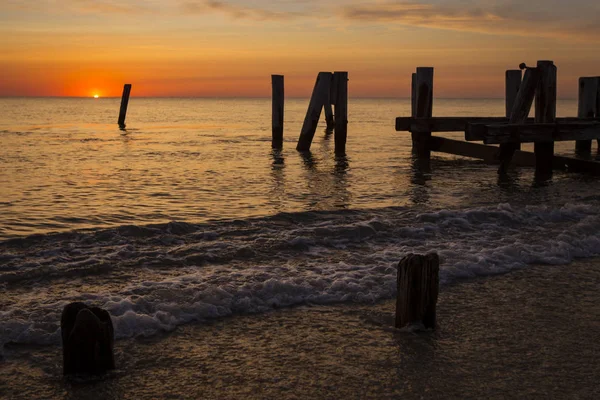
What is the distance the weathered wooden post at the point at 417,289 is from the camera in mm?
4184

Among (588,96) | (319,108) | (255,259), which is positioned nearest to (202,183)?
(319,108)

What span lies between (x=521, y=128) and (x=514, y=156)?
10.1 ft

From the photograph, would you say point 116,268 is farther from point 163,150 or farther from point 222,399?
point 163,150

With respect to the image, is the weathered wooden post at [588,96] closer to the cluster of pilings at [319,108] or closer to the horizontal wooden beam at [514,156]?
the horizontal wooden beam at [514,156]

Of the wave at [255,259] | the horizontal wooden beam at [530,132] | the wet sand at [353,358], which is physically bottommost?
the wet sand at [353,358]

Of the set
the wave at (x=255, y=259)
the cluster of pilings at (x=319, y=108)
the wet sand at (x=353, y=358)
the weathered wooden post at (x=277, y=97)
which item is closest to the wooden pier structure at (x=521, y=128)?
the cluster of pilings at (x=319, y=108)

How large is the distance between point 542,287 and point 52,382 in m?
4.19

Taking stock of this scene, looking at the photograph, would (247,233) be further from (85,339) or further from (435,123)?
(435,123)

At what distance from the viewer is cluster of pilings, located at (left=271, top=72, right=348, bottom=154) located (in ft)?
56.0

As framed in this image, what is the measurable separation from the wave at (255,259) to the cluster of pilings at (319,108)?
327 inches

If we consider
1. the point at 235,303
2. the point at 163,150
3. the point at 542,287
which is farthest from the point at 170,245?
the point at 163,150

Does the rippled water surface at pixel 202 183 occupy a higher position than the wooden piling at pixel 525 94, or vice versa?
the wooden piling at pixel 525 94

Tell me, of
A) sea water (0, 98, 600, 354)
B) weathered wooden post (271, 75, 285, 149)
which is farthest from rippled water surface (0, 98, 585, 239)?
weathered wooden post (271, 75, 285, 149)

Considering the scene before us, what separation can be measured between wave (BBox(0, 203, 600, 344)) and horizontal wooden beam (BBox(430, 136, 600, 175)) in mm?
3936
